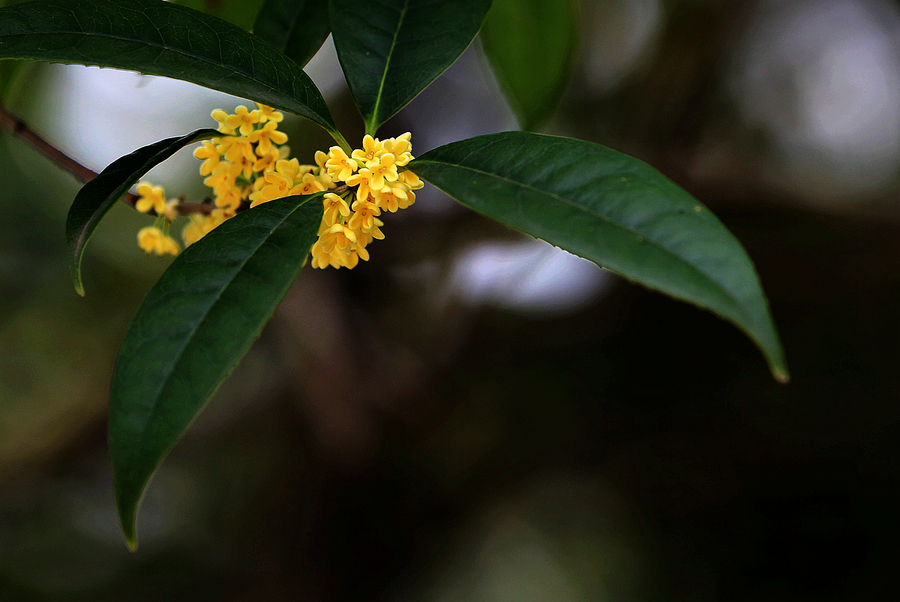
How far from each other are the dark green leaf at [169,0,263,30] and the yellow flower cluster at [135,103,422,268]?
1.17 ft

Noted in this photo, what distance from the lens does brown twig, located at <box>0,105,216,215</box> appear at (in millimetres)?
602

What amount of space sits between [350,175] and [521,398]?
6.57ft

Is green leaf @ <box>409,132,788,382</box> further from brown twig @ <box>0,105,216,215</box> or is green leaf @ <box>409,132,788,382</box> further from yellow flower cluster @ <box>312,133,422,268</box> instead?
brown twig @ <box>0,105,216,215</box>

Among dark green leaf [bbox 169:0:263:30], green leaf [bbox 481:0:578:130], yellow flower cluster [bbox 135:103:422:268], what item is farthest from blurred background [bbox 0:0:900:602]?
yellow flower cluster [bbox 135:103:422:268]

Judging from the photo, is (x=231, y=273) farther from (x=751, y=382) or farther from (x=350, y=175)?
(x=751, y=382)

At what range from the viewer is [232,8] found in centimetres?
87

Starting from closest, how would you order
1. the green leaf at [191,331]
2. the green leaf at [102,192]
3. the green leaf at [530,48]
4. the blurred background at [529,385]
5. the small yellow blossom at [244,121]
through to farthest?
the green leaf at [191,331] → the green leaf at [102,192] → the small yellow blossom at [244,121] → the green leaf at [530,48] → the blurred background at [529,385]

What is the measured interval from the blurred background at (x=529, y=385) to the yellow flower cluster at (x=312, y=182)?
1.31m

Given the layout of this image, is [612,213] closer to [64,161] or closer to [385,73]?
[385,73]

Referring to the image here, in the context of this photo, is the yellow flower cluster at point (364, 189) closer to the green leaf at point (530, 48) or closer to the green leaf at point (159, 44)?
the green leaf at point (159, 44)

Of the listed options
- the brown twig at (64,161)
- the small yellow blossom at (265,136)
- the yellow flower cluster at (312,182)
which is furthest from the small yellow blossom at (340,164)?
the brown twig at (64,161)

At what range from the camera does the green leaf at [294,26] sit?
68 centimetres

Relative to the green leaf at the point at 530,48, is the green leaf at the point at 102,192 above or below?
below

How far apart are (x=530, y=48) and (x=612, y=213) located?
2.36 ft
